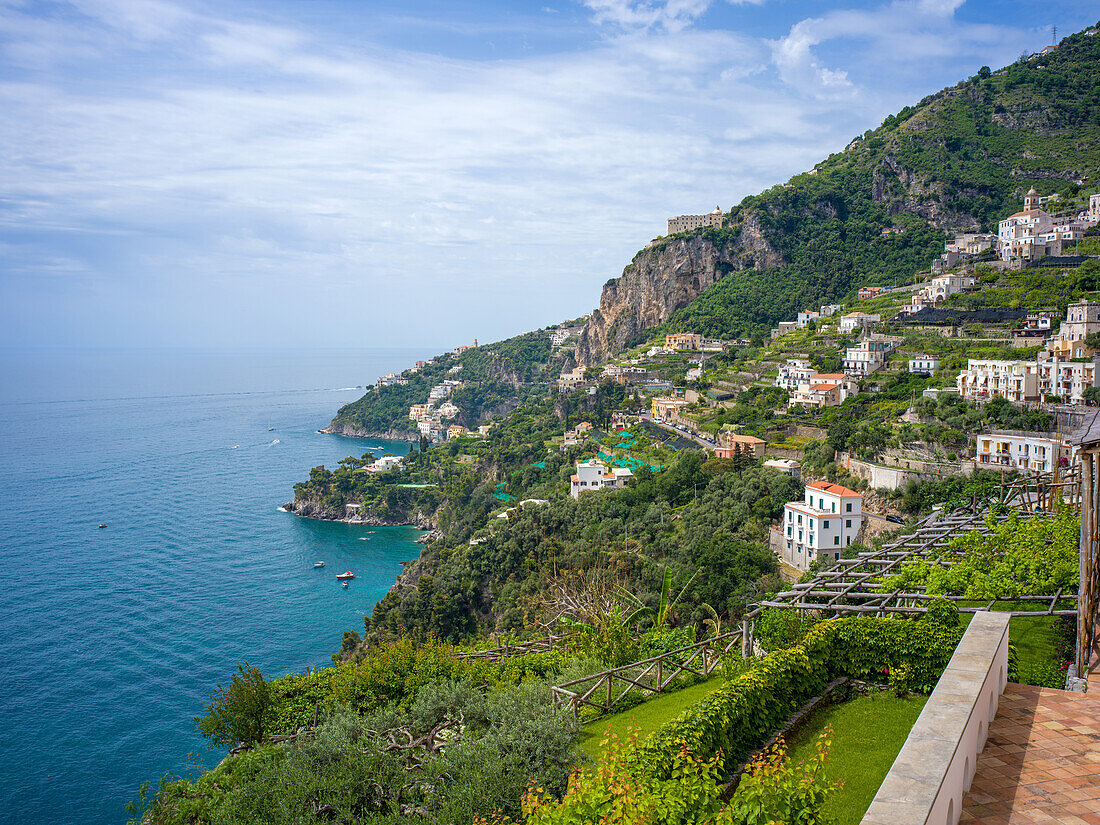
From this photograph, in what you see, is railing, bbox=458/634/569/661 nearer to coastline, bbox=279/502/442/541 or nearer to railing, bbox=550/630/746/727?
railing, bbox=550/630/746/727

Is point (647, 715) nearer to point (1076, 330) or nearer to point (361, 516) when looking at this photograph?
point (1076, 330)

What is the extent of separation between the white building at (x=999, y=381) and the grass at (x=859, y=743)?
22.4 metres

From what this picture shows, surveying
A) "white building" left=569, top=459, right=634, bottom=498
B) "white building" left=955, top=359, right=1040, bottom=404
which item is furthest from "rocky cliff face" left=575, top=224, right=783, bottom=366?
"white building" left=955, top=359, right=1040, bottom=404

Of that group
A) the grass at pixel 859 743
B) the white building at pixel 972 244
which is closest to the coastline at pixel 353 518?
the white building at pixel 972 244

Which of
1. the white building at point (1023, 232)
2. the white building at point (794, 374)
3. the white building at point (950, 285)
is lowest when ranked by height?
the white building at point (794, 374)

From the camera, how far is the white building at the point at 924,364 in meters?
29.2

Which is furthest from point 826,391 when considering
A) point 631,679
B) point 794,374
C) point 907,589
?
point 631,679

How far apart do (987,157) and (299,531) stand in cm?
6228

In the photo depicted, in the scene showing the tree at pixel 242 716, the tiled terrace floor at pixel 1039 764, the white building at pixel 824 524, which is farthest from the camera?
the white building at pixel 824 524

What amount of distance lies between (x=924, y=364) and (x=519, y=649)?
85.2ft

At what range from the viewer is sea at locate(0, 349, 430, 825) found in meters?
18.8

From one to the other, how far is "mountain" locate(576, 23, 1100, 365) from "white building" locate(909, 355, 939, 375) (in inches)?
1019

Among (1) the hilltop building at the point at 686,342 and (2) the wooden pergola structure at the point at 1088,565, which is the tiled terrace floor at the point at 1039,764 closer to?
(2) the wooden pergola structure at the point at 1088,565

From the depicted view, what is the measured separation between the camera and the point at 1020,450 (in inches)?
760
